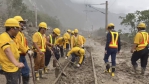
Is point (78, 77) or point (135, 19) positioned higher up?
point (135, 19)

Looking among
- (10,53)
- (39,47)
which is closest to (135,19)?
(39,47)

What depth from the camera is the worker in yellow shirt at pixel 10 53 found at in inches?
165

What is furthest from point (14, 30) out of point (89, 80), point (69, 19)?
point (69, 19)

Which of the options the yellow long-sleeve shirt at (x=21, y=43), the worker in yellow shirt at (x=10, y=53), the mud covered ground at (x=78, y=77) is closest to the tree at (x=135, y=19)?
the mud covered ground at (x=78, y=77)

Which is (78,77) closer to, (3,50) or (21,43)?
(21,43)

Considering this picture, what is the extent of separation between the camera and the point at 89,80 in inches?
308

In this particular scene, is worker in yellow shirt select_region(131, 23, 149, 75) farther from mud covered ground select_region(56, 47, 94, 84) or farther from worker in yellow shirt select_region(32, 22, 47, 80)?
worker in yellow shirt select_region(32, 22, 47, 80)

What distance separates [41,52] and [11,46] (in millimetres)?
2906

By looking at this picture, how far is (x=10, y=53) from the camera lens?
164 inches

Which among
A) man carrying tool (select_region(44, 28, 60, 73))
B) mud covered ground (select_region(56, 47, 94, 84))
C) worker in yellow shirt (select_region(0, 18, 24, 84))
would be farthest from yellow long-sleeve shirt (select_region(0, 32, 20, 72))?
man carrying tool (select_region(44, 28, 60, 73))

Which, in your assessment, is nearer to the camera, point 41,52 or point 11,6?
point 41,52

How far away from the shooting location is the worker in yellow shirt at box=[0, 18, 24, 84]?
4.18 m

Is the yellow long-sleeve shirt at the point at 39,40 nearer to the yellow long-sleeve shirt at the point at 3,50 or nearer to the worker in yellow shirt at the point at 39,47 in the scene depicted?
the worker in yellow shirt at the point at 39,47

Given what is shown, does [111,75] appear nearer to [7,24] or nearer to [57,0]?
[7,24]
